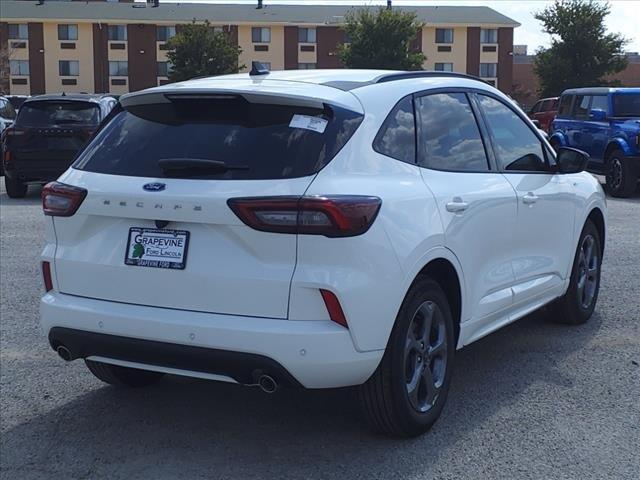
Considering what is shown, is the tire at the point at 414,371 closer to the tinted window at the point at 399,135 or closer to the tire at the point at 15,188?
the tinted window at the point at 399,135

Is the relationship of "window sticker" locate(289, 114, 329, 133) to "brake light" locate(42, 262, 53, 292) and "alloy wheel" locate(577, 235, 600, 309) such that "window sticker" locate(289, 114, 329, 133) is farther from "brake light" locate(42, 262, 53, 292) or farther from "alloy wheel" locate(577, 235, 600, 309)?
"alloy wheel" locate(577, 235, 600, 309)

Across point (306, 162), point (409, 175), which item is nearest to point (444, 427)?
point (409, 175)

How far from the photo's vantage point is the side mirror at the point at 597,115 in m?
16.7

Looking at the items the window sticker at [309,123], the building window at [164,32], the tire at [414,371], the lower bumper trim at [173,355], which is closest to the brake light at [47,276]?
the lower bumper trim at [173,355]

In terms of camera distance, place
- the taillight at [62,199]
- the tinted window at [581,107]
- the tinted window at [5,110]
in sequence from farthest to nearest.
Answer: the tinted window at [5,110], the tinted window at [581,107], the taillight at [62,199]

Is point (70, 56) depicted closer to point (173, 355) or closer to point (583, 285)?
point (583, 285)

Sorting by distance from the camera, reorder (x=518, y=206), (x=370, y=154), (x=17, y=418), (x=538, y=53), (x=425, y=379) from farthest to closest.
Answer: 1. (x=538, y=53)
2. (x=518, y=206)
3. (x=17, y=418)
4. (x=425, y=379)
5. (x=370, y=154)

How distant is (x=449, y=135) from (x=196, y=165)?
1601 mm

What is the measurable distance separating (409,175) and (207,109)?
1053 mm

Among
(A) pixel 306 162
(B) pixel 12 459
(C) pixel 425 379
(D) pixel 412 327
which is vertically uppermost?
(A) pixel 306 162

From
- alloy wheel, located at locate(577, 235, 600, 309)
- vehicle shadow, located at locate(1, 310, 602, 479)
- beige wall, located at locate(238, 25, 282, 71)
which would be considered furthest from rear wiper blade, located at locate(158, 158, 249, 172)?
beige wall, located at locate(238, 25, 282, 71)

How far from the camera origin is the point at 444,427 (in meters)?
4.61

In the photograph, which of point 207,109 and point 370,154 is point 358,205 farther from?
point 207,109

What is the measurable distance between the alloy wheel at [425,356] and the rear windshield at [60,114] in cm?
1138
